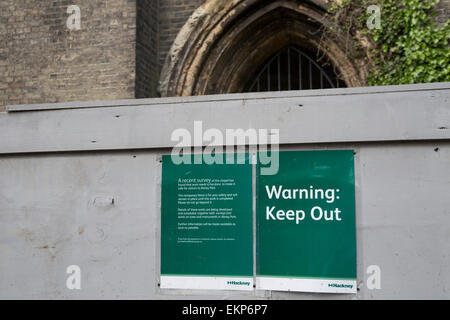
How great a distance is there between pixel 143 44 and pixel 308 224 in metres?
4.59

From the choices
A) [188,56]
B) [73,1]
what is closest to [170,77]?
[188,56]

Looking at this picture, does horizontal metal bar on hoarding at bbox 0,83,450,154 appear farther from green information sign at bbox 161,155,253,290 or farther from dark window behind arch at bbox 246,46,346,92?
dark window behind arch at bbox 246,46,346,92

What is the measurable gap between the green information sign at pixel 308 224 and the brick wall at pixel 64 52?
409 centimetres

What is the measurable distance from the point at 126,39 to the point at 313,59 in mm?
2927

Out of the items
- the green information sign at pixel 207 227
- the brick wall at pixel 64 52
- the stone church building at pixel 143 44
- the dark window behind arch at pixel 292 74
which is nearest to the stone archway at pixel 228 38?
the stone church building at pixel 143 44

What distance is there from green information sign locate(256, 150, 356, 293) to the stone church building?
403 cm

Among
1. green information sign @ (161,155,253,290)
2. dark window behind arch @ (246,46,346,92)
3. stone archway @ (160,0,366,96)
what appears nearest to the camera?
green information sign @ (161,155,253,290)

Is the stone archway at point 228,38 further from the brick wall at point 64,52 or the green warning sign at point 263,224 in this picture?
the green warning sign at point 263,224

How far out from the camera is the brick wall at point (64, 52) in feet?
19.8

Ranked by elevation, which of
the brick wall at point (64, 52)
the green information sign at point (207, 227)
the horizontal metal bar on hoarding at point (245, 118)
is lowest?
the green information sign at point (207, 227)

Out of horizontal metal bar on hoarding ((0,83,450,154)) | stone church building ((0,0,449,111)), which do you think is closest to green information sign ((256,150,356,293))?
horizontal metal bar on hoarding ((0,83,450,154))

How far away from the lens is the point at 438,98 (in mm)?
2133

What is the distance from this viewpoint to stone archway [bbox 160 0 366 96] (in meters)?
6.23
